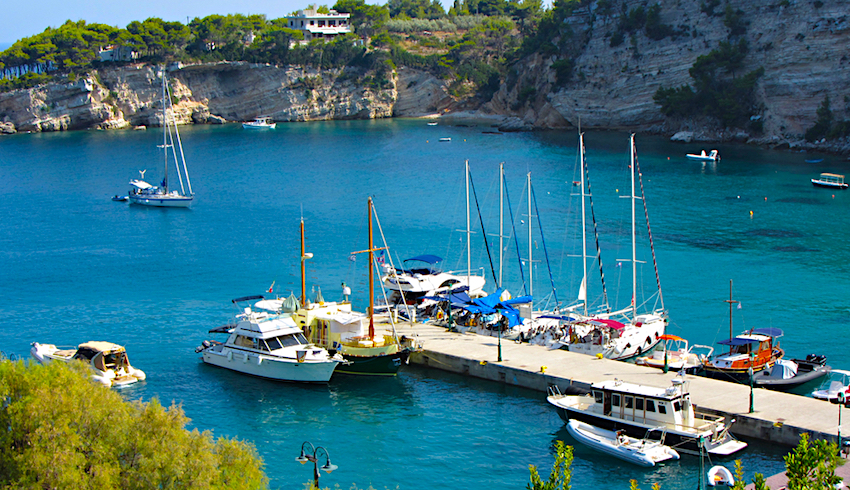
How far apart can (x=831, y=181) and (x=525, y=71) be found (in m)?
84.4

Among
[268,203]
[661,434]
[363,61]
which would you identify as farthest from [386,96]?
[661,434]

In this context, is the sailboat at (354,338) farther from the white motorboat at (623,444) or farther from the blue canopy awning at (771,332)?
the blue canopy awning at (771,332)

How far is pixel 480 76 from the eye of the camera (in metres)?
178

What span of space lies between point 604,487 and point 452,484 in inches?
200

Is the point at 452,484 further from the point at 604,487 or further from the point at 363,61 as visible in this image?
the point at 363,61

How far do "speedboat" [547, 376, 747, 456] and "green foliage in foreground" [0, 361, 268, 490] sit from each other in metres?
15.8

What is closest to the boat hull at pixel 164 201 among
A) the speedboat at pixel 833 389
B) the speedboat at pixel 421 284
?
the speedboat at pixel 421 284

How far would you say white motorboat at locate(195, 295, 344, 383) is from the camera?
37.7 m

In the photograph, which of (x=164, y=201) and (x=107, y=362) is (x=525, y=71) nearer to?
(x=164, y=201)

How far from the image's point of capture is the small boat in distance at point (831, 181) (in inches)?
3270

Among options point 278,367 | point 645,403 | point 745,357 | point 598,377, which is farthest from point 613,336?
point 278,367

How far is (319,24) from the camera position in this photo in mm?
195875

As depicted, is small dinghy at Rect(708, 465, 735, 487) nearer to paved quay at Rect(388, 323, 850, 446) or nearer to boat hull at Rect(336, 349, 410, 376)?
paved quay at Rect(388, 323, 850, 446)

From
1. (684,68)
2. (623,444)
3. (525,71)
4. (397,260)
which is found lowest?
(623,444)
